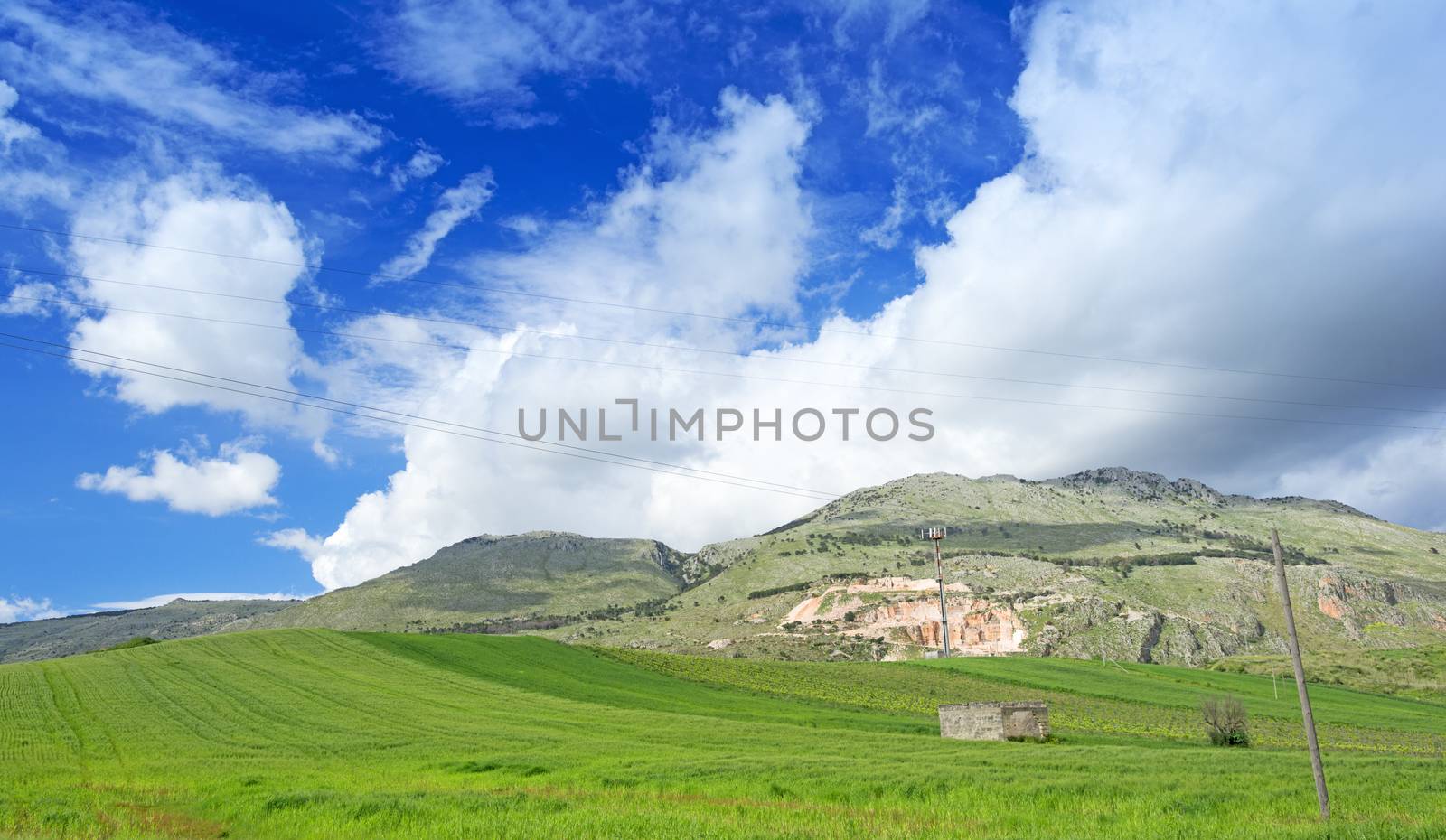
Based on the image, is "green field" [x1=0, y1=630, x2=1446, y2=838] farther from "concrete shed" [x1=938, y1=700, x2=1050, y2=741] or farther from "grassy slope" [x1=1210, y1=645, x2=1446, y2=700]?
"grassy slope" [x1=1210, y1=645, x2=1446, y2=700]

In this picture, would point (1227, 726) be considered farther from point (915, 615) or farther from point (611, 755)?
point (915, 615)

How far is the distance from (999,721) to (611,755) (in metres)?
27.2

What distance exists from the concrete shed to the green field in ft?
13.0

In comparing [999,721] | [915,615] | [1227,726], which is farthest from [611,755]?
[915,615]

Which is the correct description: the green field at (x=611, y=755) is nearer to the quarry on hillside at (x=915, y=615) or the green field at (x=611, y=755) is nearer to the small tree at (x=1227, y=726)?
the small tree at (x=1227, y=726)

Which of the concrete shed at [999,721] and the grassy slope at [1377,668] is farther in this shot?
the grassy slope at [1377,668]

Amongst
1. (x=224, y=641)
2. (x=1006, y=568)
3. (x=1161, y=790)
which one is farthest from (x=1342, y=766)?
(x=1006, y=568)

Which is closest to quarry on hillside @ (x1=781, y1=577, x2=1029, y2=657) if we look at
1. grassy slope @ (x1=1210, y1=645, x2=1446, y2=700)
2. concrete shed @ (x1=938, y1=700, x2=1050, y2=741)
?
grassy slope @ (x1=1210, y1=645, x2=1446, y2=700)

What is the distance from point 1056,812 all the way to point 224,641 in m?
87.2

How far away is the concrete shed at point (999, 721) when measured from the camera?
5259 cm

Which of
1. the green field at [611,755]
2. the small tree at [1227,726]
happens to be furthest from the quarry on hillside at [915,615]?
the small tree at [1227,726]

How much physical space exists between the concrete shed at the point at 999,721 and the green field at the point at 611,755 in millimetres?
3971

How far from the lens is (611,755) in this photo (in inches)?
1554

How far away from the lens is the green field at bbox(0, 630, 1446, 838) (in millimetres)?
21906
